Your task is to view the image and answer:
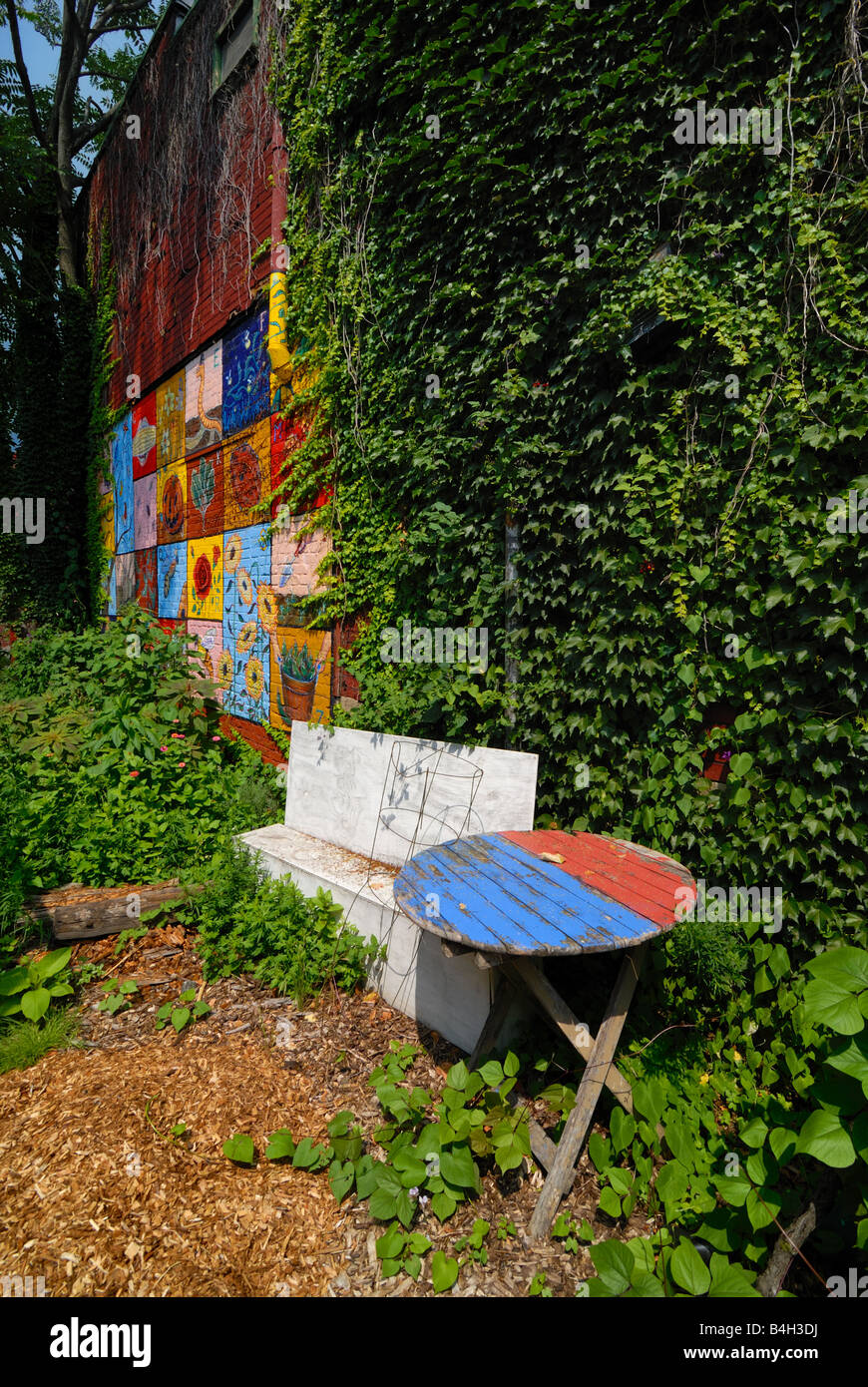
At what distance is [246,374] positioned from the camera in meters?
6.20

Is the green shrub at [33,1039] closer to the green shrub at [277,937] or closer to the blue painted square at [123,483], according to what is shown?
the green shrub at [277,937]

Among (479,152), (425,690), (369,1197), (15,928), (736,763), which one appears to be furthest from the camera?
(425,690)

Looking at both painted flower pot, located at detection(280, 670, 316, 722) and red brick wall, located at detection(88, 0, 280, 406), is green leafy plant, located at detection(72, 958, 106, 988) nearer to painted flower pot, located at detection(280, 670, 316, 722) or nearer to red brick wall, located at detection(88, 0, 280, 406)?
painted flower pot, located at detection(280, 670, 316, 722)

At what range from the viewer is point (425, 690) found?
3754 millimetres

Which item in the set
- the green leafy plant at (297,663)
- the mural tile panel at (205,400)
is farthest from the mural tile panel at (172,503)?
the green leafy plant at (297,663)

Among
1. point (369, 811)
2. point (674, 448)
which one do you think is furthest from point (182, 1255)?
point (674, 448)

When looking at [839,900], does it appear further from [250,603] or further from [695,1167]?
[250,603]

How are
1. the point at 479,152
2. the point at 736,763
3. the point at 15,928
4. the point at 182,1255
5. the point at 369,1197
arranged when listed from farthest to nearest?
1. the point at 479,152
2. the point at 15,928
3. the point at 736,763
4. the point at 369,1197
5. the point at 182,1255

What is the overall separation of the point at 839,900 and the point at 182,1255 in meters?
2.66

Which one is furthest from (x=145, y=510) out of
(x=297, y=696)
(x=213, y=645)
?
(x=297, y=696)

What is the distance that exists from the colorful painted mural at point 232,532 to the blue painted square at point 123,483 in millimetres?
45

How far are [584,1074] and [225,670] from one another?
5.68 meters

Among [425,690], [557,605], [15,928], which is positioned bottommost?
[15,928]

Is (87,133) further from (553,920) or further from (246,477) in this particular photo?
(553,920)
